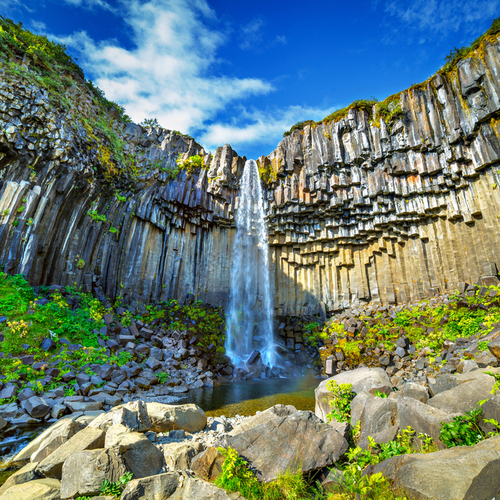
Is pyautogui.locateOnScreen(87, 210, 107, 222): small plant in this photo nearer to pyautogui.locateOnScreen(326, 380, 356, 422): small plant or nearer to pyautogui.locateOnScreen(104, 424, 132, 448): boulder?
pyautogui.locateOnScreen(104, 424, 132, 448): boulder

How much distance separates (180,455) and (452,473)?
389 centimetres

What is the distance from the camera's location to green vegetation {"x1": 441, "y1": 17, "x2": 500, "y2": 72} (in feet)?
52.7

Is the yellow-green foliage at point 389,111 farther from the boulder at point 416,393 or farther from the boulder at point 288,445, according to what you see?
the boulder at point 288,445

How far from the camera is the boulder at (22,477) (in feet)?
14.3

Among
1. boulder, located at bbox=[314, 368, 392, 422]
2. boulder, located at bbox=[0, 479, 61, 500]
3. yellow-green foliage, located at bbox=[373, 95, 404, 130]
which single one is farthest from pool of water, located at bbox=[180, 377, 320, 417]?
yellow-green foliage, located at bbox=[373, 95, 404, 130]

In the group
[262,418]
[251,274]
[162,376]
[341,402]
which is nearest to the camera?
[262,418]

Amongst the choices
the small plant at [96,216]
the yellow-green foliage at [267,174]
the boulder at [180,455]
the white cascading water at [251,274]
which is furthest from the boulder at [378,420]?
the yellow-green foliage at [267,174]

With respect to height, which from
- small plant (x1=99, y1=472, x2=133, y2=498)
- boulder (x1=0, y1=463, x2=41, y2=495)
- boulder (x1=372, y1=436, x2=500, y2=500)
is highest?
boulder (x1=372, y1=436, x2=500, y2=500)

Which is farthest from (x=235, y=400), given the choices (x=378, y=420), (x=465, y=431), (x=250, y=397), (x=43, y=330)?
(x=465, y=431)

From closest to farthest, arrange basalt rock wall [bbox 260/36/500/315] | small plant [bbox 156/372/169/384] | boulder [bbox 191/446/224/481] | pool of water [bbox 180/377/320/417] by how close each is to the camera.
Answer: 1. boulder [bbox 191/446/224/481]
2. pool of water [bbox 180/377/320/417]
3. small plant [bbox 156/372/169/384]
4. basalt rock wall [bbox 260/36/500/315]

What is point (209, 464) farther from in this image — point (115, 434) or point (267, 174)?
point (267, 174)

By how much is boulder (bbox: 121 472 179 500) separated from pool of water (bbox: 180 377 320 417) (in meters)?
5.32

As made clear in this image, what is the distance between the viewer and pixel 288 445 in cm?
449

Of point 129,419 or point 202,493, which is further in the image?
point 129,419
